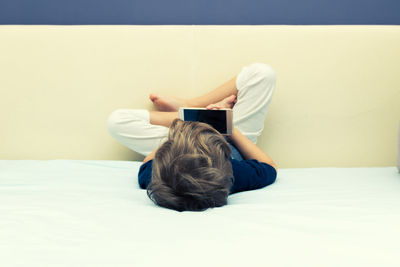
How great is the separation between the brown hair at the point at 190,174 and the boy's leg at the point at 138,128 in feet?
1.53

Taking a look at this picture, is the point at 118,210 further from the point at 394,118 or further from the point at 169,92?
the point at 394,118

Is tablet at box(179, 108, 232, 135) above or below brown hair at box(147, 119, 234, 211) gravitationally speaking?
above

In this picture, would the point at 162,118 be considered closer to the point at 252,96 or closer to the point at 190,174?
the point at 252,96

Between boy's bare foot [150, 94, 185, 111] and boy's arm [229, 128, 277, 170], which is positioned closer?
boy's arm [229, 128, 277, 170]

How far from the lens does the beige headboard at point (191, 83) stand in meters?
1.45

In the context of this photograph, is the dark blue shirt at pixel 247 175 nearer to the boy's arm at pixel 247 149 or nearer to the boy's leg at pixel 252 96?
the boy's arm at pixel 247 149

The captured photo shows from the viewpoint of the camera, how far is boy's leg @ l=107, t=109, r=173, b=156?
132 cm

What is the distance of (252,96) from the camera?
1340 millimetres

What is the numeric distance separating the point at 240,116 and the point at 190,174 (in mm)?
606

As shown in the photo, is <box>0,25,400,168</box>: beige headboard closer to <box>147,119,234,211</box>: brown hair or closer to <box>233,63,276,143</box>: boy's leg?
<box>233,63,276,143</box>: boy's leg
